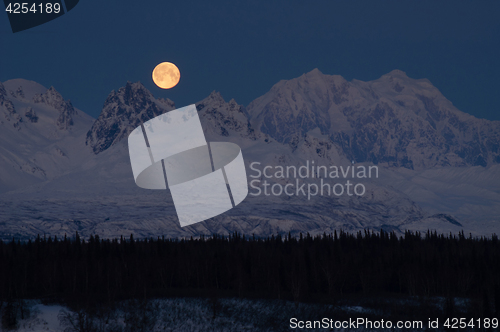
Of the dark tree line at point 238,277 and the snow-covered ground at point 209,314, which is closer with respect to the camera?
the snow-covered ground at point 209,314

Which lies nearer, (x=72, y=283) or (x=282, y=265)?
(x=72, y=283)

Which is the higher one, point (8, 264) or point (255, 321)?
point (8, 264)

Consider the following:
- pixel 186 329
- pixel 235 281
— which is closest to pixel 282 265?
pixel 235 281

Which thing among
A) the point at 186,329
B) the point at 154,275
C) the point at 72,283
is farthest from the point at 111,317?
the point at 154,275

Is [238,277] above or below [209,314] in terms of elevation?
above

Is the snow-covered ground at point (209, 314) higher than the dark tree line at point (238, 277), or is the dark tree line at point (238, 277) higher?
the dark tree line at point (238, 277)

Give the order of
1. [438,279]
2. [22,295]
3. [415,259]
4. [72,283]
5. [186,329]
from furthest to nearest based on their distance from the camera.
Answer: [415,259]
[438,279]
[72,283]
[22,295]
[186,329]

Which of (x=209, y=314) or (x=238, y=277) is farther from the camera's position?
(x=238, y=277)

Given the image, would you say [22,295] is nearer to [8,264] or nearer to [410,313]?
[8,264]

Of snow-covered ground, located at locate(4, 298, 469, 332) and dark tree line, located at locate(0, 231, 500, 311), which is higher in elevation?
dark tree line, located at locate(0, 231, 500, 311)

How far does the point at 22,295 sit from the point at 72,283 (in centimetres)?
1671

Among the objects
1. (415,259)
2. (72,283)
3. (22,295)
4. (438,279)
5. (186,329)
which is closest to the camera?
(186,329)

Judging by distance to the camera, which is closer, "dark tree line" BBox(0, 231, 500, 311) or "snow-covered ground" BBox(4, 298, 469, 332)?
"snow-covered ground" BBox(4, 298, 469, 332)

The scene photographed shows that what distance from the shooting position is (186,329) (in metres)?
136
